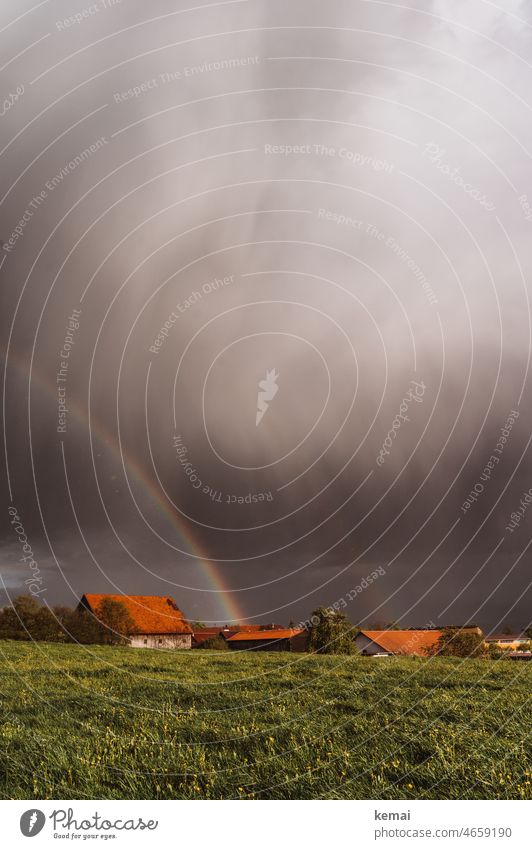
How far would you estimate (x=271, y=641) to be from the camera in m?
88.6

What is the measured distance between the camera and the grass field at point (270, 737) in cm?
1020

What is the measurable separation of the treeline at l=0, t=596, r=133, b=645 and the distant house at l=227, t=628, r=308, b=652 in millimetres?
22637

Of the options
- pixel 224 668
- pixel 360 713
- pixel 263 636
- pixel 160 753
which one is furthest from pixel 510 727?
pixel 263 636

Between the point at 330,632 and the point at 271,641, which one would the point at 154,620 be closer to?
the point at 271,641

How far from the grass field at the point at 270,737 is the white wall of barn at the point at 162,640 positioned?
5248cm

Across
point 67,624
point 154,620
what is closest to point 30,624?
point 67,624

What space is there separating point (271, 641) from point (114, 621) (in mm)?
34030

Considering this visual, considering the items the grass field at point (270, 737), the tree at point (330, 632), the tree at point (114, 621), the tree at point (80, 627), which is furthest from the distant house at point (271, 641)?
the grass field at point (270, 737)

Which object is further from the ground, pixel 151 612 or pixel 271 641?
pixel 151 612

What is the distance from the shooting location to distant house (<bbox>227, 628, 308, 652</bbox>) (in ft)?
249
